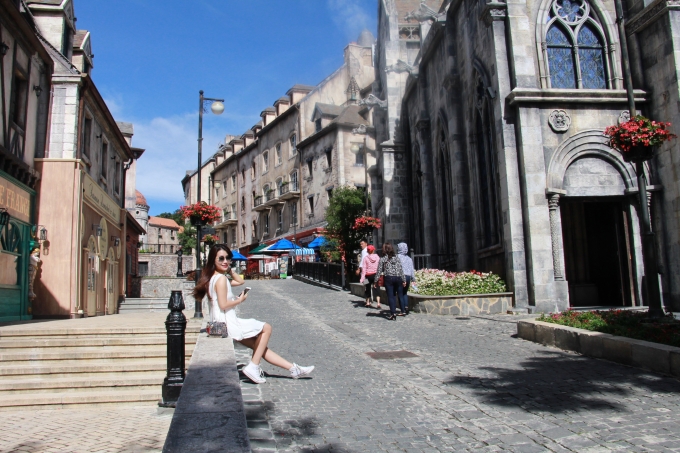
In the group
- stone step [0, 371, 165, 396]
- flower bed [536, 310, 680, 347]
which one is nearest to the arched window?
flower bed [536, 310, 680, 347]

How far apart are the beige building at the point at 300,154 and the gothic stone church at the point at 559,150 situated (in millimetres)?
23168

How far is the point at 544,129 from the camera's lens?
538 inches

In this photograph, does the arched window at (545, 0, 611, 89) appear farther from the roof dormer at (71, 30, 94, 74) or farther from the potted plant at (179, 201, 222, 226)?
the roof dormer at (71, 30, 94, 74)

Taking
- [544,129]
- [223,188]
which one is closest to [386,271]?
[544,129]

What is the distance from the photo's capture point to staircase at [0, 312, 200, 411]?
7.77 meters

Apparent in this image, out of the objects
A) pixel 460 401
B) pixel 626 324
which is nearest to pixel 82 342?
pixel 460 401

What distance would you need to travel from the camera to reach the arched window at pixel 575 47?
14.4m

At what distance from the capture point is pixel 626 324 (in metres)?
8.21

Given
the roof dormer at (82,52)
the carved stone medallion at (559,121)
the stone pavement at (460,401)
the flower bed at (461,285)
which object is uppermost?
the roof dormer at (82,52)

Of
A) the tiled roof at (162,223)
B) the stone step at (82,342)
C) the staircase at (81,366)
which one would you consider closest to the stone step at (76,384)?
the staircase at (81,366)

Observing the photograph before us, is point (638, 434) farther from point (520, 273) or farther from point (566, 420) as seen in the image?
point (520, 273)

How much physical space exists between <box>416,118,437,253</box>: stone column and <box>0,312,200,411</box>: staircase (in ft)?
45.7

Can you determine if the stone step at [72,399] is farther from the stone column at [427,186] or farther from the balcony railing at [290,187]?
the balcony railing at [290,187]

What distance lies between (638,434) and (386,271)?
905cm
